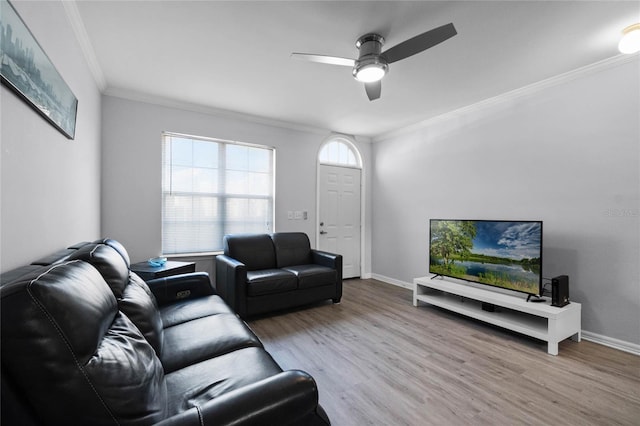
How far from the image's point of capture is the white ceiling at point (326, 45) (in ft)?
6.31

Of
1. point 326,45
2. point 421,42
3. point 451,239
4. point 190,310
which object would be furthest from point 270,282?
point 421,42

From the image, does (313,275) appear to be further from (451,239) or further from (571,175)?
(571,175)

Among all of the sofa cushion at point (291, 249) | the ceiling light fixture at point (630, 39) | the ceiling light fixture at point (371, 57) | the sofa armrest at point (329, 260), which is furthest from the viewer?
the sofa cushion at point (291, 249)

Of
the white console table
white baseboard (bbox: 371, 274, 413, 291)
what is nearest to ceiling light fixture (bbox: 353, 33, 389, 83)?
Answer: the white console table

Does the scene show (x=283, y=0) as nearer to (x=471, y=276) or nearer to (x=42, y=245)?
(x=42, y=245)

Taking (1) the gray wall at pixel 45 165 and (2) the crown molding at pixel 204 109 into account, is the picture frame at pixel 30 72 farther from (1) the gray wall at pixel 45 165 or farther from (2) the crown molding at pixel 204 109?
(2) the crown molding at pixel 204 109

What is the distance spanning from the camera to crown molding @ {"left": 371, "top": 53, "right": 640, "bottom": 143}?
2496 millimetres

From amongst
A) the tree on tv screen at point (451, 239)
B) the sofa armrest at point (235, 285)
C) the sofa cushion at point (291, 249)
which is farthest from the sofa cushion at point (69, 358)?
the tree on tv screen at point (451, 239)

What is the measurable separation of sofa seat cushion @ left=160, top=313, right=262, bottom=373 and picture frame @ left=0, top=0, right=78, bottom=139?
1.41 m

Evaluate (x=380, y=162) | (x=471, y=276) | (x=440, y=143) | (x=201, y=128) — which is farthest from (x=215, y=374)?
(x=380, y=162)

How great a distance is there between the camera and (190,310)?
2105 mm

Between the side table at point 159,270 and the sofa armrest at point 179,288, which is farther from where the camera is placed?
the side table at point 159,270

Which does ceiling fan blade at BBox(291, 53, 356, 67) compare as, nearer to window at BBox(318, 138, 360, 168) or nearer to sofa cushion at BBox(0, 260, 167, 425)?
sofa cushion at BBox(0, 260, 167, 425)

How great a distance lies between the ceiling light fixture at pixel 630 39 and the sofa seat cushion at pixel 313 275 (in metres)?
3.33
